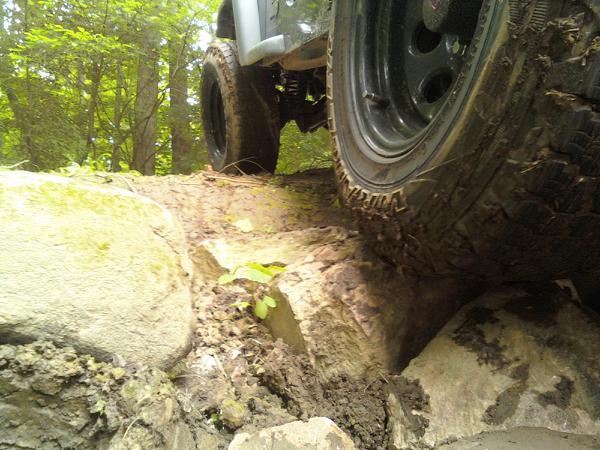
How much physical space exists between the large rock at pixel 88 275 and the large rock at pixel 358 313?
36 centimetres

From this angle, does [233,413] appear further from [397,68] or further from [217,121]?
[217,121]

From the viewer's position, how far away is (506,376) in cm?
130

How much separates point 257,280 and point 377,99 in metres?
0.79

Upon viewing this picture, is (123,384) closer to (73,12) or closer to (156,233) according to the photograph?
(156,233)

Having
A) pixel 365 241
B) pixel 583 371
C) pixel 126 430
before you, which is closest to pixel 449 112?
pixel 365 241

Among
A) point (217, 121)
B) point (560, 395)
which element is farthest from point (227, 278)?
point (217, 121)

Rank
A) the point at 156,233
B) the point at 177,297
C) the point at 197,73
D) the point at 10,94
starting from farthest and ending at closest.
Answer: the point at 197,73, the point at 10,94, the point at 156,233, the point at 177,297

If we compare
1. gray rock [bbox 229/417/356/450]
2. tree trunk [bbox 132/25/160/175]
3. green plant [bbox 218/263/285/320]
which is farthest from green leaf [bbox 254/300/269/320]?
tree trunk [bbox 132/25/160/175]

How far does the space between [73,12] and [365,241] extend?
17.8ft

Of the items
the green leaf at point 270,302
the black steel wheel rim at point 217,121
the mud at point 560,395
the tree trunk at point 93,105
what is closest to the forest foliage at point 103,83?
the tree trunk at point 93,105

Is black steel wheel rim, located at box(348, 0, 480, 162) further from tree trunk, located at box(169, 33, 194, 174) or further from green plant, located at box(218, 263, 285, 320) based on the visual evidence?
tree trunk, located at box(169, 33, 194, 174)

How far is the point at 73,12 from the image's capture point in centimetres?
552

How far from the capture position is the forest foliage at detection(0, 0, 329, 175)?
17.5 feet

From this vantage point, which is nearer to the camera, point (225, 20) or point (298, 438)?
point (298, 438)
